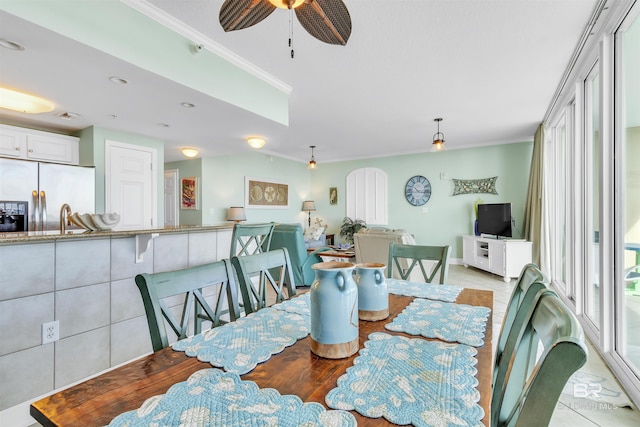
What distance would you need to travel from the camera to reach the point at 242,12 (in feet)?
5.09

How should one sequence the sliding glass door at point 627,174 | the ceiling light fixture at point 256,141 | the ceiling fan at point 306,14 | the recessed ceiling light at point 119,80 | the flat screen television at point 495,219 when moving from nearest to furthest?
the ceiling fan at point 306,14
the sliding glass door at point 627,174
the recessed ceiling light at point 119,80
the ceiling light fixture at point 256,141
the flat screen television at point 495,219

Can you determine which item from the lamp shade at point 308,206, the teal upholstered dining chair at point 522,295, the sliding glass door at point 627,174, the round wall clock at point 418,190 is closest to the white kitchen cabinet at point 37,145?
the teal upholstered dining chair at point 522,295

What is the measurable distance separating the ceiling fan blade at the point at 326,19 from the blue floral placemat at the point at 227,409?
1.58m

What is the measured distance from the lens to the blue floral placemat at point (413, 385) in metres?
0.62

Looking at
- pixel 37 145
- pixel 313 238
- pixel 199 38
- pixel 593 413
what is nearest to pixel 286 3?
pixel 199 38

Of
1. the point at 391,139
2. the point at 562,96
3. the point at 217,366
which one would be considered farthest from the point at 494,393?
the point at 391,139

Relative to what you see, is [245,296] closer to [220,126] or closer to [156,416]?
[156,416]

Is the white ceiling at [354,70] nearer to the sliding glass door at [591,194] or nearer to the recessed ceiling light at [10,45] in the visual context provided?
the recessed ceiling light at [10,45]

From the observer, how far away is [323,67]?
2939 millimetres

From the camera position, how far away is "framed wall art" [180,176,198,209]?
5.94 meters

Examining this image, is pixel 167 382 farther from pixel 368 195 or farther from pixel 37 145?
pixel 368 195

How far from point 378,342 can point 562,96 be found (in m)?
4.06

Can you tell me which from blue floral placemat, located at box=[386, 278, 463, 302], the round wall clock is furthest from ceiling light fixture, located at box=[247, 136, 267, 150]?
the round wall clock

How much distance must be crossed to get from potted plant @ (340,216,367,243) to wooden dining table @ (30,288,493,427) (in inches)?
257
